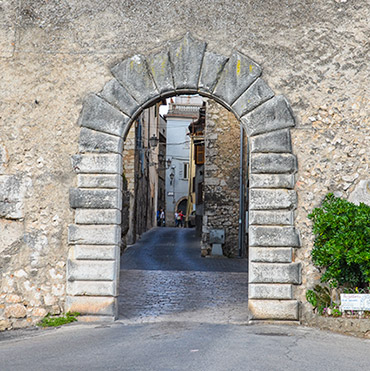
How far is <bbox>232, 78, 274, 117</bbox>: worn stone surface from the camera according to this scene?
24.5 ft

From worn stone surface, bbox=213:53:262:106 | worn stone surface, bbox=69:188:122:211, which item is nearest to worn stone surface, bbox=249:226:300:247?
worn stone surface, bbox=213:53:262:106

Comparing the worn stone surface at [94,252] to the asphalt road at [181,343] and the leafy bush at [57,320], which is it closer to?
the leafy bush at [57,320]

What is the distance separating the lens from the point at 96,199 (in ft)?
24.3

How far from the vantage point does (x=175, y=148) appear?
49.9m

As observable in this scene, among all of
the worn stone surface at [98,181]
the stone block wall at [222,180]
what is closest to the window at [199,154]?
the stone block wall at [222,180]

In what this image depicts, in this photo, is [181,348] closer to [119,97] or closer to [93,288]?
[93,288]

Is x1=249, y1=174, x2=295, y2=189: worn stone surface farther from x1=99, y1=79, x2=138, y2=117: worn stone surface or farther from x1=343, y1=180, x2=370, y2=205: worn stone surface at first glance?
x1=99, y1=79, x2=138, y2=117: worn stone surface

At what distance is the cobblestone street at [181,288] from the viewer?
25.6ft

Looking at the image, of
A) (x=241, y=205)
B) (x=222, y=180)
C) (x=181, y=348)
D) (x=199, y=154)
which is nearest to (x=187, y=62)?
(x=181, y=348)

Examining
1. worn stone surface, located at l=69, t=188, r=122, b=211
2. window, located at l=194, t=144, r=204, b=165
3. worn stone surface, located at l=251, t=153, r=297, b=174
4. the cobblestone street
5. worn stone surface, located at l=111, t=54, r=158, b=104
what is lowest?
the cobblestone street

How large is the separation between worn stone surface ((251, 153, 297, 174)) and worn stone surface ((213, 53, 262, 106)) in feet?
2.57

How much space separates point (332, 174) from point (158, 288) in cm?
422

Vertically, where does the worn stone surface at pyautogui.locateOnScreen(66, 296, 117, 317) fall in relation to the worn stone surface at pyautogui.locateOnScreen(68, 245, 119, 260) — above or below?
below

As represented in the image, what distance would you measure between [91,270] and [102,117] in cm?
182
